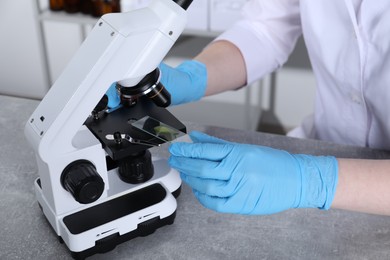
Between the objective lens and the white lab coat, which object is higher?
the objective lens

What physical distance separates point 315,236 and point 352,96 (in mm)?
446

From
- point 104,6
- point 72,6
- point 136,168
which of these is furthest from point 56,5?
point 136,168

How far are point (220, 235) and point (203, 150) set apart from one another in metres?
0.19

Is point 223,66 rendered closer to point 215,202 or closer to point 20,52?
point 215,202

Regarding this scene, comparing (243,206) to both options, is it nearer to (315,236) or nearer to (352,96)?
(315,236)

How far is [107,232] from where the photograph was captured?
35.7 inches

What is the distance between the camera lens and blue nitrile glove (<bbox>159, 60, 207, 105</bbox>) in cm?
125

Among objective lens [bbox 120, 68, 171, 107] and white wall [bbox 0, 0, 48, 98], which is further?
white wall [bbox 0, 0, 48, 98]

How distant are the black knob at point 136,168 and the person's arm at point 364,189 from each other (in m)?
0.38

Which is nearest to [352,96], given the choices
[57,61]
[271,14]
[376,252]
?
[271,14]

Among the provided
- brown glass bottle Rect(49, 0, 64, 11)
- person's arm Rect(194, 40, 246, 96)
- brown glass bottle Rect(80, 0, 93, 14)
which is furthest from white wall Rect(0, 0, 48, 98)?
person's arm Rect(194, 40, 246, 96)

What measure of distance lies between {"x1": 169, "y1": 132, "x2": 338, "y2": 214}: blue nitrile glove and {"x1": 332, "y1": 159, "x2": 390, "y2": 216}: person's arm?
0.08 feet

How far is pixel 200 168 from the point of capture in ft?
3.04

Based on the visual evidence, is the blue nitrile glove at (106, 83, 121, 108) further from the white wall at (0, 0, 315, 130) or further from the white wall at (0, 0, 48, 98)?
the white wall at (0, 0, 48, 98)
